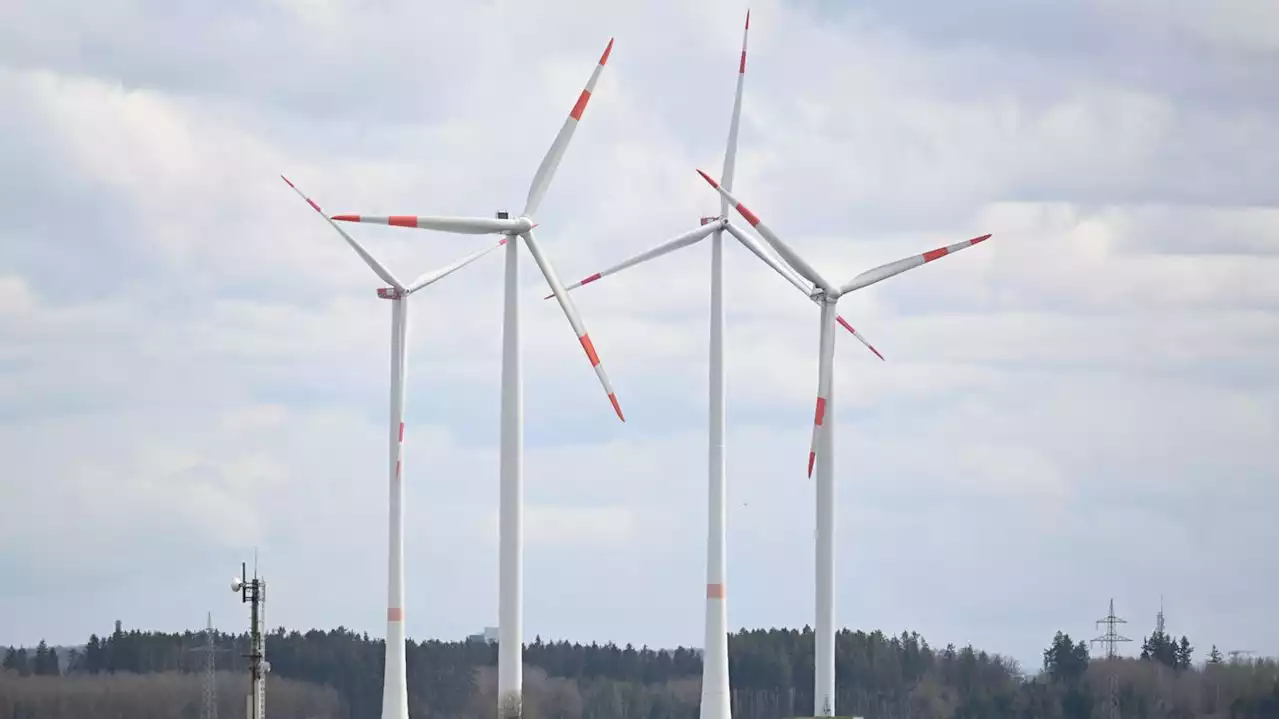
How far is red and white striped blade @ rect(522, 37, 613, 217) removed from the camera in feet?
330

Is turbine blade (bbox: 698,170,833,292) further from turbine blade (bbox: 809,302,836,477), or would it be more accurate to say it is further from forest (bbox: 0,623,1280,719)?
forest (bbox: 0,623,1280,719)

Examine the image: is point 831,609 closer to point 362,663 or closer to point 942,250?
point 942,250

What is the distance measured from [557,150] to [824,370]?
1553cm

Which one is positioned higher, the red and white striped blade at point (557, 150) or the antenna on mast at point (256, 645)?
the red and white striped blade at point (557, 150)

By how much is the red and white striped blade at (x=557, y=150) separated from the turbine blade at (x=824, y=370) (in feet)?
47.4

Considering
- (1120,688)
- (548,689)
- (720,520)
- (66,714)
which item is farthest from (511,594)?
(1120,688)

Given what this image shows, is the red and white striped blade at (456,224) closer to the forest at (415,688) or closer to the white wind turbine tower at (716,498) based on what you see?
the white wind turbine tower at (716,498)

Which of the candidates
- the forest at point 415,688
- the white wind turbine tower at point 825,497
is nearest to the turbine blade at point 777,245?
the white wind turbine tower at point 825,497

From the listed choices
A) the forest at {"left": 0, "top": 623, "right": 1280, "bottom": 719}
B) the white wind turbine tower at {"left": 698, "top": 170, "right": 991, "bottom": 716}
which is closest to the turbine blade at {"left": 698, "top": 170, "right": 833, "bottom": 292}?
the white wind turbine tower at {"left": 698, "top": 170, "right": 991, "bottom": 716}

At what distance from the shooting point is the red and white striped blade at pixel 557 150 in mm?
100438

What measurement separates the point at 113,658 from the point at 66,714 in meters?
23.2

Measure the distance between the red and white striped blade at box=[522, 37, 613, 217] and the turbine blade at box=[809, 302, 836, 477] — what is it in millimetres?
14453

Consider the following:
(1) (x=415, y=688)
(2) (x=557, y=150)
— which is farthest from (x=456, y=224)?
(1) (x=415, y=688)

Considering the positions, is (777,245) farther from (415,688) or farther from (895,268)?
(415,688)
